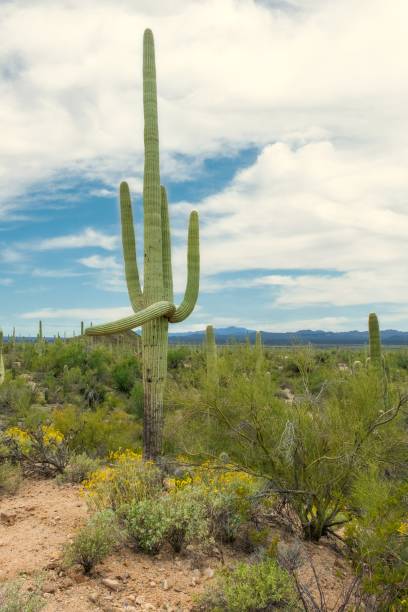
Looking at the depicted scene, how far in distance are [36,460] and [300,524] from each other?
207 inches

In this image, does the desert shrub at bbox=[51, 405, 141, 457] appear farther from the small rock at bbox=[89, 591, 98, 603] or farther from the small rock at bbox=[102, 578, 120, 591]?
the small rock at bbox=[89, 591, 98, 603]

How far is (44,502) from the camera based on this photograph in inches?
343

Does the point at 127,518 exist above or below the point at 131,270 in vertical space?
below

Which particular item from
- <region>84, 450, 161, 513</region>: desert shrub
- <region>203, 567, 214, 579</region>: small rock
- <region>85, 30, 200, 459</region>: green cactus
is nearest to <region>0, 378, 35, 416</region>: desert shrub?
<region>85, 30, 200, 459</region>: green cactus

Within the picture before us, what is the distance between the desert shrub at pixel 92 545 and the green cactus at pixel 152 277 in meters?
3.84

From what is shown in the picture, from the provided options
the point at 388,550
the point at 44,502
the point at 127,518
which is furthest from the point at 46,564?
the point at 388,550

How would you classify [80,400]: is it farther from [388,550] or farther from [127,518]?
[388,550]

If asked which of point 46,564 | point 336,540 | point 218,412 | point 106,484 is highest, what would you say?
point 218,412

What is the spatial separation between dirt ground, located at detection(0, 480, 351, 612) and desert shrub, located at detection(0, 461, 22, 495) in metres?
1.13

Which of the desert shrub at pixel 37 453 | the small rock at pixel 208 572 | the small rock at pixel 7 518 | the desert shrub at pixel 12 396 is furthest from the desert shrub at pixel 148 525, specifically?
the desert shrub at pixel 12 396

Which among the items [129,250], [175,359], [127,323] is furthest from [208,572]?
[175,359]

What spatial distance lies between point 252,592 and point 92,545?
187 cm

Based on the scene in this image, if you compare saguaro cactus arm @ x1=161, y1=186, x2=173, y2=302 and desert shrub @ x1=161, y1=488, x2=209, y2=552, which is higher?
saguaro cactus arm @ x1=161, y1=186, x2=173, y2=302

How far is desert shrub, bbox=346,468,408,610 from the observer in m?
5.19
